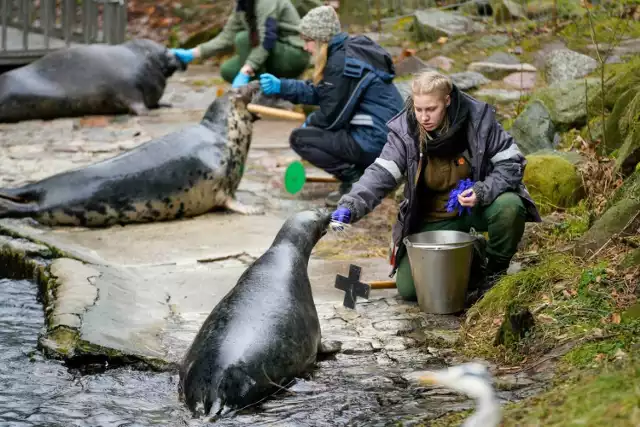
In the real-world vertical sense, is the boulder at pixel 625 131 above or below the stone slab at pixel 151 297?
above

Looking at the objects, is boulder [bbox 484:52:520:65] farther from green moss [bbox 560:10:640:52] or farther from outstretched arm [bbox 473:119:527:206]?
outstretched arm [bbox 473:119:527:206]

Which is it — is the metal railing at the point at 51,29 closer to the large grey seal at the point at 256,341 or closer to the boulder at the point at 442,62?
the boulder at the point at 442,62

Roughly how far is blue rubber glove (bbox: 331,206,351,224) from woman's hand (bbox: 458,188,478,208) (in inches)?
22.7

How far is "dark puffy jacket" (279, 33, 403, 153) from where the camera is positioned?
761 centimetres

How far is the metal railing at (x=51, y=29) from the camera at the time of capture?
490 inches

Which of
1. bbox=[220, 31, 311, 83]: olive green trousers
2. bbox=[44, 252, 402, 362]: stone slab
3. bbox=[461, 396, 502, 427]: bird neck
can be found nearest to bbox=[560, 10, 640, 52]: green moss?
bbox=[220, 31, 311, 83]: olive green trousers

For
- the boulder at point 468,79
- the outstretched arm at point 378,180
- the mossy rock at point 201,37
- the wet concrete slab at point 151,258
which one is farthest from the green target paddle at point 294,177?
the mossy rock at point 201,37

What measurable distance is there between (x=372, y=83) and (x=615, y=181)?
6.81ft

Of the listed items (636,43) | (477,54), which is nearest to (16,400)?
(636,43)

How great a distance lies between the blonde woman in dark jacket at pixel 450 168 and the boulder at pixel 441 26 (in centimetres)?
648

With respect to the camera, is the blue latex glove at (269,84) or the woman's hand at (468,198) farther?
the blue latex glove at (269,84)

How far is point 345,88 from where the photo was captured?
7633 millimetres

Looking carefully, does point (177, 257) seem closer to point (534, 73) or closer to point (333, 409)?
point (333, 409)

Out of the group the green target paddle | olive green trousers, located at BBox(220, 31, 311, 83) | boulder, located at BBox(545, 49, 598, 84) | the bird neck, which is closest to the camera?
the bird neck
